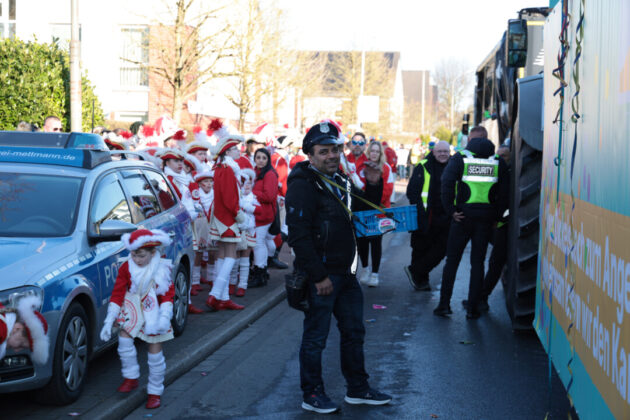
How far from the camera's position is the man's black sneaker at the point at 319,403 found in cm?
578

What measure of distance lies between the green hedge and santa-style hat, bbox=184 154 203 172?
575 cm

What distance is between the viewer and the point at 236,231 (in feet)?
30.7

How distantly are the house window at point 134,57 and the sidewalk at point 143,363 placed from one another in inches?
574

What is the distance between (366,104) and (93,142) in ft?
147

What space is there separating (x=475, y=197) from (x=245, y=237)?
8.71 ft

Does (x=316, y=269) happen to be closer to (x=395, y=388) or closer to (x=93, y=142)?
(x=395, y=388)

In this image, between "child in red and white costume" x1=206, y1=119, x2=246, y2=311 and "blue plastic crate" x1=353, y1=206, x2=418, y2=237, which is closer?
"blue plastic crate" x1=353, y1=206, x2=418, y2=237

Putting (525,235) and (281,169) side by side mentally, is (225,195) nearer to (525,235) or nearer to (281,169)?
(525,235)

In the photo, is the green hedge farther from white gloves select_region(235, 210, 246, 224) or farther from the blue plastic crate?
the blue plastic crate

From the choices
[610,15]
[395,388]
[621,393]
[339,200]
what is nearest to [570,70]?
[610,15]

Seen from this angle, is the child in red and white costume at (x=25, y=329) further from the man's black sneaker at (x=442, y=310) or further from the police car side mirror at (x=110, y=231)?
the man's black sneaker at (x=442, y=310)

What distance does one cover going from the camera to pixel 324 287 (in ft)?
18.7

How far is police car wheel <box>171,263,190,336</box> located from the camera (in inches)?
308

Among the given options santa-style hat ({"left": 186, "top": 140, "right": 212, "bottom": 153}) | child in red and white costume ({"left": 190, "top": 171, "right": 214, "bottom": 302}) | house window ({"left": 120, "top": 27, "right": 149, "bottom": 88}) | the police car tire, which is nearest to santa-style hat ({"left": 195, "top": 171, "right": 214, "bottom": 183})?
child in red and white costume ({"left": 190, "top": 171, "right": 214, "bottom": 302})
